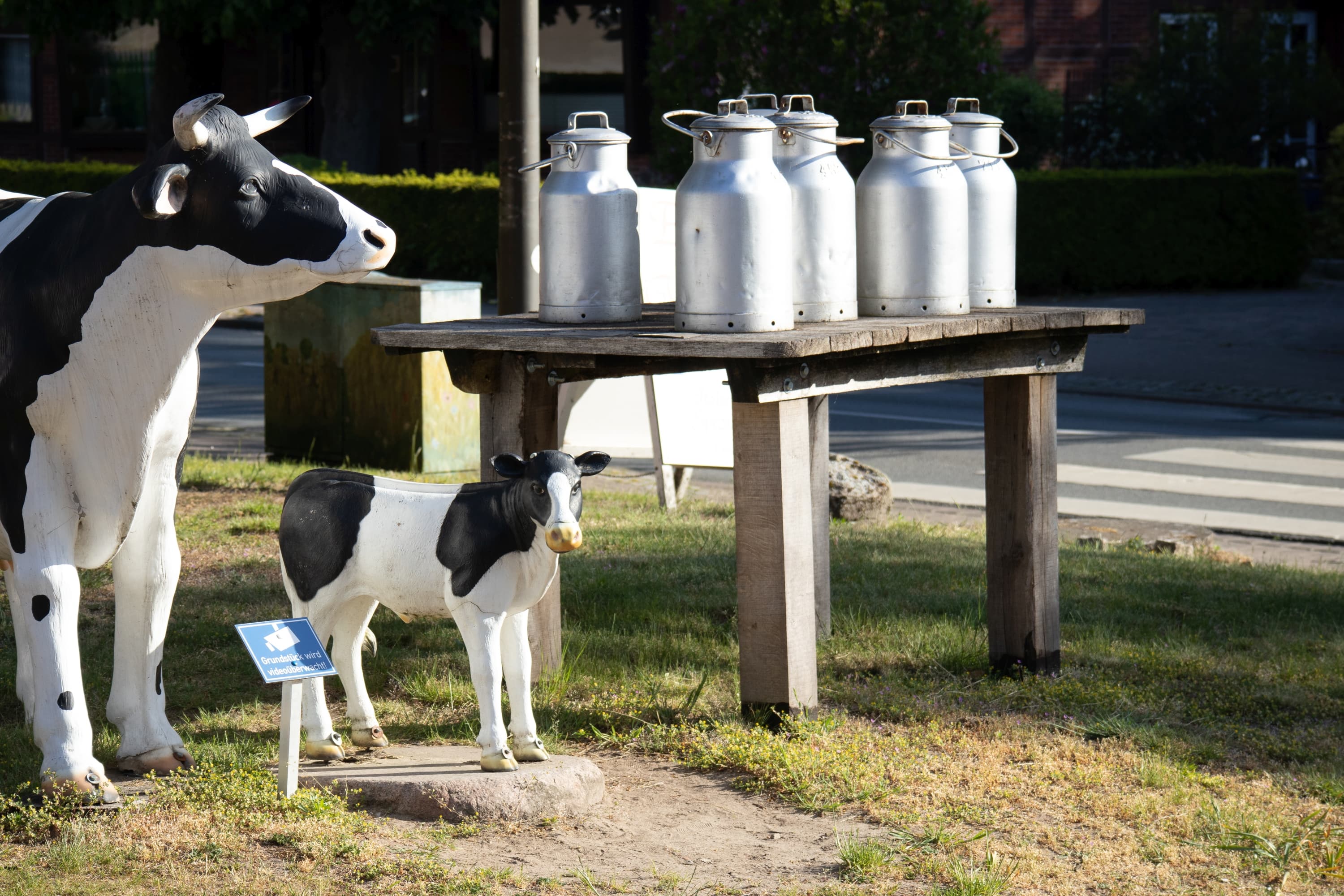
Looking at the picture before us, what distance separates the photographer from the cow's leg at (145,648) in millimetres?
3793

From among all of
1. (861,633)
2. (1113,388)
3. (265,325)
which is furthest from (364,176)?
(861,633)

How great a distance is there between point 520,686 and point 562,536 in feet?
1.57

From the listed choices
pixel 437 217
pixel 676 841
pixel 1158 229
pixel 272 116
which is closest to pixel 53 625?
pixel 272 116

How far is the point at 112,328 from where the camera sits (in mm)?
3547

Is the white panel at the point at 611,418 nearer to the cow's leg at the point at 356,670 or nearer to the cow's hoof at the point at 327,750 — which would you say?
the cow's leg at the point at 356,670

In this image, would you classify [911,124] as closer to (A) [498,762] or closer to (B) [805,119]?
(B) [805,119]

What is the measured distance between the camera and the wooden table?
3920 millimetres

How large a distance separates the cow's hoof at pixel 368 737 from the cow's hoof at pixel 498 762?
1.43 ft

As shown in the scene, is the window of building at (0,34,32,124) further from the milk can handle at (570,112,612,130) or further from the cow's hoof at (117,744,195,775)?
the cow's hoof at (117,744,195,775)

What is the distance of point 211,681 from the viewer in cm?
474

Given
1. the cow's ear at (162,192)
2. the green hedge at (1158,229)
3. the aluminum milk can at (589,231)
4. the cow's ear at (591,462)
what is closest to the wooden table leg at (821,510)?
the aluminum milk can at (589,231)

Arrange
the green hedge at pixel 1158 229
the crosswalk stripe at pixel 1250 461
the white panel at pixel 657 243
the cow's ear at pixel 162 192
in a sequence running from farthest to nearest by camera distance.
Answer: the green hedge at pixel 1158 229 < the crosswalk stripe at pixel 1250 461 < the white panel at pixel 657 243 < the cow's ear at pixel 162 192

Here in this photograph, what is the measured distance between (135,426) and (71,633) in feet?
1.67

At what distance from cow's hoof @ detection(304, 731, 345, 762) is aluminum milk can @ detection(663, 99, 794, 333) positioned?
4.46 ft
